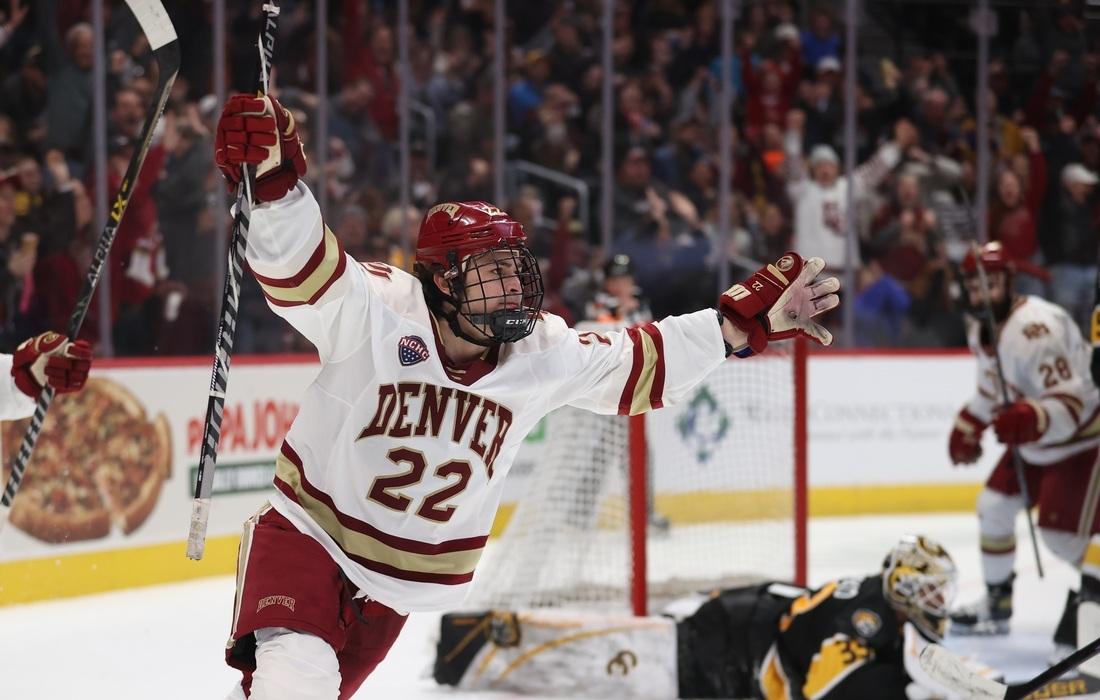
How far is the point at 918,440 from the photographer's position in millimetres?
7949

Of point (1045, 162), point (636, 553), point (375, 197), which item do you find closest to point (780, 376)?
point (636, 553)

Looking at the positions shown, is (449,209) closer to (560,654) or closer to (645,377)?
(645,377)

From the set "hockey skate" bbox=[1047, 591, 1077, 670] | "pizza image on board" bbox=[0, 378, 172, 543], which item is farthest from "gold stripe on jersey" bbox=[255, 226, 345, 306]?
"pizza image on board" bbox=[0, 378, 172, 543]

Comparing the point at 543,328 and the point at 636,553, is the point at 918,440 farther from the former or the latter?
the point at 543,328

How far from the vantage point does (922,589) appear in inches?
140

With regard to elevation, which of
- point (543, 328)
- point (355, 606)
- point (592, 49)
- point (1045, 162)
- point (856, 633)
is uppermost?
point (592, 49)

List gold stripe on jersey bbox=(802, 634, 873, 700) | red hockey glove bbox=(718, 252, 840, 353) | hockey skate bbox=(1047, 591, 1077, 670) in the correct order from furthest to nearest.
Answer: hockey skate bbox=(1047, 591, 1077, 670) → gold stripe on jersey bbox=(802, 634, 873, 700) → red hockey glove bbox=(718, 252, 840, 353)

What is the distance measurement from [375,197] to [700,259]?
2.01 m

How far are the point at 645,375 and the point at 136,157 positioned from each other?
1270 millimetres

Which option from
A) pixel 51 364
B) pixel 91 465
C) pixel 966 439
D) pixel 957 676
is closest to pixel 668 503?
pixel 966 439

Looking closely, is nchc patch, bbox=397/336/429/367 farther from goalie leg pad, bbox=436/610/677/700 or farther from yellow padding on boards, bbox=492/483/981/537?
yellow padding on boards, bbox=492/483/981/537

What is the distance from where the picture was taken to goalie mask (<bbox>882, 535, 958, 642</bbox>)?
11.6 feet

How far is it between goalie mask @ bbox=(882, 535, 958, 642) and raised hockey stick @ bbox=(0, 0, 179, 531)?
2.09 metres

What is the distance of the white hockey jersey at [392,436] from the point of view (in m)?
2.34
